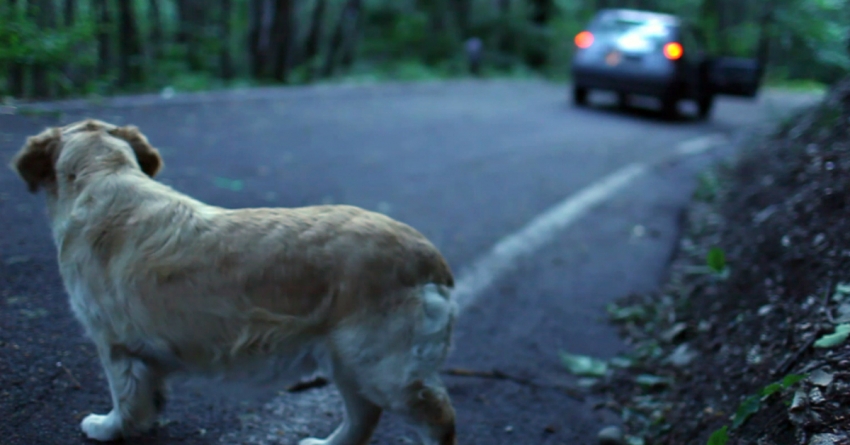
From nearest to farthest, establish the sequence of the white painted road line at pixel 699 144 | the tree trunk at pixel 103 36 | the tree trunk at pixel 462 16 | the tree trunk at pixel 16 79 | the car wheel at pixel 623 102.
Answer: the tree trunk at pixel 16 79, the tree trunk at pixel 103 36, the white painted road line at pixel 699 144, the car wheel at pixel 623 102, the tree trunk at pixel 462 16

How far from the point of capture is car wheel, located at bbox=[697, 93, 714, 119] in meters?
15.7

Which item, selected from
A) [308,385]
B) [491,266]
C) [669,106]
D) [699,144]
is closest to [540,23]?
[669,106]

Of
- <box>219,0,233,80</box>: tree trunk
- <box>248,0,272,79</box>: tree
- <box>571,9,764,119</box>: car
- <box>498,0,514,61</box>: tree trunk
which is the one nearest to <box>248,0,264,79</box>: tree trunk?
<box>248,0,272,79</box>: tree

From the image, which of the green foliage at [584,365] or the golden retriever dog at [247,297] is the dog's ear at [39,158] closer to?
the golden retriever dog at [247,297]

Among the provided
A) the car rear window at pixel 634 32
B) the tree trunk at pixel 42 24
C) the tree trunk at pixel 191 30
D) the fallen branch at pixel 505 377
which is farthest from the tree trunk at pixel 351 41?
the fallen branch at pixel 505 377

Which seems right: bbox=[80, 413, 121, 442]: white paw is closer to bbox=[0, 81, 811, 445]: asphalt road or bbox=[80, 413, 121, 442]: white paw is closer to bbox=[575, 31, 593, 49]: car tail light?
bbox=[0, 81, 811, 445]: asphalt road

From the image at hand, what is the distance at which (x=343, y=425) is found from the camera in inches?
125

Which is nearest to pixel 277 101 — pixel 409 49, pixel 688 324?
pixel 688 324

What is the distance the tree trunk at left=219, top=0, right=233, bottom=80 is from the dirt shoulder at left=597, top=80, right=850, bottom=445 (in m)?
10.2

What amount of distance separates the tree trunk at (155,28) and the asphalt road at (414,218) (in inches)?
103

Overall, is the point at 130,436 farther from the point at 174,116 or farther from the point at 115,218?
the point at 174,116

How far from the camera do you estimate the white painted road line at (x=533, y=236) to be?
5461 mm

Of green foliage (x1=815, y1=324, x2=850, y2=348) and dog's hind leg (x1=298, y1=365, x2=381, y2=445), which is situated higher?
green foliage (x1=815, y1=324, x2=850, y2=348)

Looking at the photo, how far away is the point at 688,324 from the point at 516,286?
1310 mm
